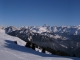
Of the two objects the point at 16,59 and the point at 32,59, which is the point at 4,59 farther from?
the point at 32,59

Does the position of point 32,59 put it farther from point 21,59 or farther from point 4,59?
point 4,59

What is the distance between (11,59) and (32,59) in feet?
9.72

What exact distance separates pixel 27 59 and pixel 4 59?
3.10 meters

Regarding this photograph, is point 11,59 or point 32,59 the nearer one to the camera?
point 11,59

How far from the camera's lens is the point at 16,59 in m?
19.8

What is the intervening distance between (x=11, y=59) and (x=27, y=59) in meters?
2.19

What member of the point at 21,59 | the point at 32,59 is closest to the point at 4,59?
the point at 21,59

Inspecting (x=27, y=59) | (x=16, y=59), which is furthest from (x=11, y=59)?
(x=27, y=59)

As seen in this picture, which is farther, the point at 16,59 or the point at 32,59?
the point at 32,59

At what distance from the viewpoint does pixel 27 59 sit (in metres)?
20.7

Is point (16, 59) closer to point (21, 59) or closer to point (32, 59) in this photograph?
point (21, 59)

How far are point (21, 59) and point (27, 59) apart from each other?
2.92 ft

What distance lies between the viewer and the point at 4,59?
18984 millimetres

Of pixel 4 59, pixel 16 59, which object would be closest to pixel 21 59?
pixel 16 59
